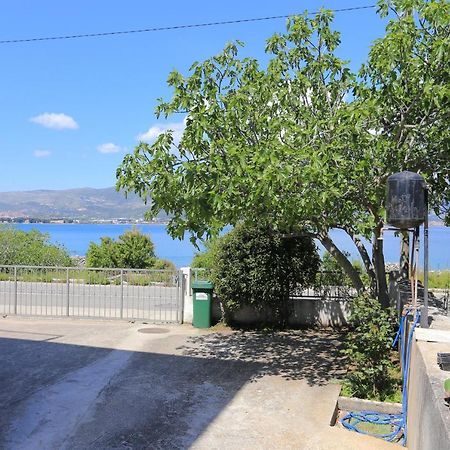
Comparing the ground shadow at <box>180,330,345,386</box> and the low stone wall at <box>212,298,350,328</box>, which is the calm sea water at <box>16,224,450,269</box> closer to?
the low stone wall at <box>212,298,350,328</box>

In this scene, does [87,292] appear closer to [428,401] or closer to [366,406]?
[366,406]

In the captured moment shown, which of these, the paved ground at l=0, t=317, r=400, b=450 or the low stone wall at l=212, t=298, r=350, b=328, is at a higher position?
the low stone wall at l=212, t=298, r=350, b=328

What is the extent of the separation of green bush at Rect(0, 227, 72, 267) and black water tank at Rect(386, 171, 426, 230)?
15.9 m

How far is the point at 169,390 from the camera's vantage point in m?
7.44

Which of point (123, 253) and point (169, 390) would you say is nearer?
point (169, 390)

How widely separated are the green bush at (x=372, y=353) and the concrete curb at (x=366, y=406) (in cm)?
31

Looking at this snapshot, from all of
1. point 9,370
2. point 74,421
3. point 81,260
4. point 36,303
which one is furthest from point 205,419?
point 81,260

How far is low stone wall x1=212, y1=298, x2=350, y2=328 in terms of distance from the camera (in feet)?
39.5

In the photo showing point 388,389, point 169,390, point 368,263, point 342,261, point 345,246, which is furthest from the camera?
point 345,246

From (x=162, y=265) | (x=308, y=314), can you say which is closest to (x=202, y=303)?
(x=308, y=314)

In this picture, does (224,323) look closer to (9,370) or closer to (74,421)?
(9,370)

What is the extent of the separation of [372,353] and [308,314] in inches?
204

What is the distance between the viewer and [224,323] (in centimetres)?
1215

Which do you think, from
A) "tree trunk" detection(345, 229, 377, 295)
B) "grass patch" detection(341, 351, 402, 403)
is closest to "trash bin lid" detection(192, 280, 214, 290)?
"tree trunk" detection(345, 229, 377, 295)
